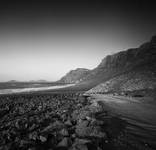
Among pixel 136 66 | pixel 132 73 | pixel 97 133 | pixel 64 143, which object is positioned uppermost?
pixel 136 66

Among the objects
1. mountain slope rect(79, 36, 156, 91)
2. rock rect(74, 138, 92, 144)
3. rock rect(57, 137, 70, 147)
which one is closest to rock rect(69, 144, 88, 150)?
→ rock rect(74, 138, 92, 144)

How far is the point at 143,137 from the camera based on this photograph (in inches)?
220

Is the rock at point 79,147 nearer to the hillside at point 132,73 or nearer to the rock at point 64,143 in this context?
the rock at point 64,143

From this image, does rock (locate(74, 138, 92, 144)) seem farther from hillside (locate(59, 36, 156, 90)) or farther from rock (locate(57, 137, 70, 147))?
hillside (locate(59, 36, 156, 90))

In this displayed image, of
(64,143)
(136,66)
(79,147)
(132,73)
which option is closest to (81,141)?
(79,147)

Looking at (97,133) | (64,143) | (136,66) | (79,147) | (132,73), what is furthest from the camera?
(136,66)

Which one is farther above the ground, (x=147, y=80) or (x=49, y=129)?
(x=147, y=80)

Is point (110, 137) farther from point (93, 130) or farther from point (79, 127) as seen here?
point (79, 127)

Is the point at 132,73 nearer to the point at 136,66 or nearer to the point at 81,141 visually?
the point at 136,66

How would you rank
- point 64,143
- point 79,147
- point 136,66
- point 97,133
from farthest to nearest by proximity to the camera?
point 136,66 < point 97,133 < point 64,143 < point 79,147

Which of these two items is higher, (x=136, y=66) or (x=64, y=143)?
(x=136, y=66)

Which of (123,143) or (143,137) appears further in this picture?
(143,137)

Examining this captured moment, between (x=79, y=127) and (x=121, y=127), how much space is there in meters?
2.54

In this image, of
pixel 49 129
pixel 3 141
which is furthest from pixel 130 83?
pixel 3 141
